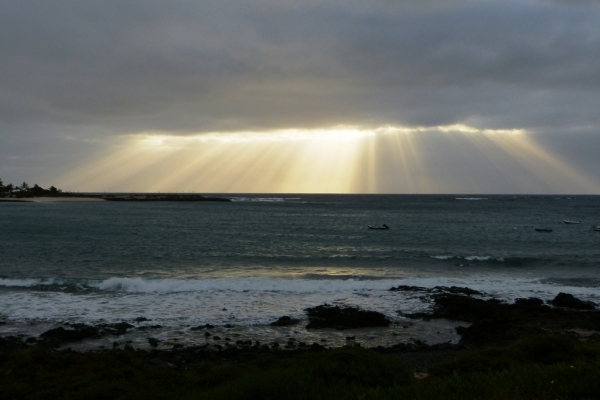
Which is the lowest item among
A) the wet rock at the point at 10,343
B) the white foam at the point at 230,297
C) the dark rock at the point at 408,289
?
the white foam at the point at 230,297

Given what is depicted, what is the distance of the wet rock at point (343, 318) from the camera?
18.2 meters

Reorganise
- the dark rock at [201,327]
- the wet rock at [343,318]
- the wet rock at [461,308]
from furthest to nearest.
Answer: the wet rock at [461,308]
the wet rock at [343,318]
the dark rock at [201,327]

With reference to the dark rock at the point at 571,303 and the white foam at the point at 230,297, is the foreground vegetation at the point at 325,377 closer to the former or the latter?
the white foam at the point at 230,297

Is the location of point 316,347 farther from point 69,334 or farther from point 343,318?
point 69,334

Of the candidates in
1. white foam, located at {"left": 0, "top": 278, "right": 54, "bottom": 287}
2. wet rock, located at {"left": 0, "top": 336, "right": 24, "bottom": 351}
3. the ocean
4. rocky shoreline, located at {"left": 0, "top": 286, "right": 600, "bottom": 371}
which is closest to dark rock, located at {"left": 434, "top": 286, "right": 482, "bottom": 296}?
the ocean

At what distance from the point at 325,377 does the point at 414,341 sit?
7468mm

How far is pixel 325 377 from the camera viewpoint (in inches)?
385

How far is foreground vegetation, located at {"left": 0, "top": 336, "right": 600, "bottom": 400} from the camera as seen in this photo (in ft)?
24.7

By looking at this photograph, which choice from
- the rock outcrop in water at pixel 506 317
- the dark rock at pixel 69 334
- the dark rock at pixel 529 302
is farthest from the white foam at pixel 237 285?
the dark rock at pixel 69 334

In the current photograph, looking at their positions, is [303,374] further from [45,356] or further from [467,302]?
[467,302]

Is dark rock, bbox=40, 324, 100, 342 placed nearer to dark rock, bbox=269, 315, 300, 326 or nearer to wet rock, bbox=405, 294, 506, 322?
dark rock, bbox=269, 315, 300, 326

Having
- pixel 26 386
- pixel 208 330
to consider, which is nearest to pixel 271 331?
pixel 208 330

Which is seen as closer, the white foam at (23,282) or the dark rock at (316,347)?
the dark rock at (316,347)

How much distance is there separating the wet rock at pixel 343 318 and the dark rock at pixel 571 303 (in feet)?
30.6
